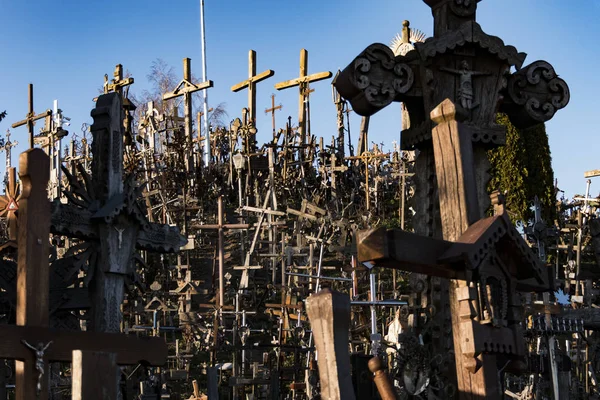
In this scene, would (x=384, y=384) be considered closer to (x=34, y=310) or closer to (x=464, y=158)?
(x=464, y=158)

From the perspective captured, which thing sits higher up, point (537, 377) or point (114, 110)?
point (114, 110)

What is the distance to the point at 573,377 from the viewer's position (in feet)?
58.4

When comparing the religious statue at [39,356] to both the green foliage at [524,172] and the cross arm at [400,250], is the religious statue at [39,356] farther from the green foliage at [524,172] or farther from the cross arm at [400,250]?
the green foliage at [524,172]

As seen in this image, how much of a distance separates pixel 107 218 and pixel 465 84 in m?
2.96

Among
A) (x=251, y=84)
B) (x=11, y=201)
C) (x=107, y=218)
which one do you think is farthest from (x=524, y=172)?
(x=11, y=201)

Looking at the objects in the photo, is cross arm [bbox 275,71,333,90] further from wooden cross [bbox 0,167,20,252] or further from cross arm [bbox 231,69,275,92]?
wooden cross [bbox 0,167,20,252]

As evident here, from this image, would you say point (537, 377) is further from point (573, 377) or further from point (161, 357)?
point (161, 357)

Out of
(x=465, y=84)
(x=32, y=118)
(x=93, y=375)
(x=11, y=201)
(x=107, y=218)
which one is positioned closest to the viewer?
(x=93, y=375)

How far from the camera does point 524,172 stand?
27.4 meters

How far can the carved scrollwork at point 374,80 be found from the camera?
23.2 feet

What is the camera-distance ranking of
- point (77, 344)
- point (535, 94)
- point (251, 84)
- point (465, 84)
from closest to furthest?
point (77, 344) → point (465, 84) → point (535, 94) → point (251, 84)

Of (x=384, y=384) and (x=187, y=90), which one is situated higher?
(x=187, y=90)

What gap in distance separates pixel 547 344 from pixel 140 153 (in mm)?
16690

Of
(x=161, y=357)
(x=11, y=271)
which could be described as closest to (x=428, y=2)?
(x=161, y=357)
